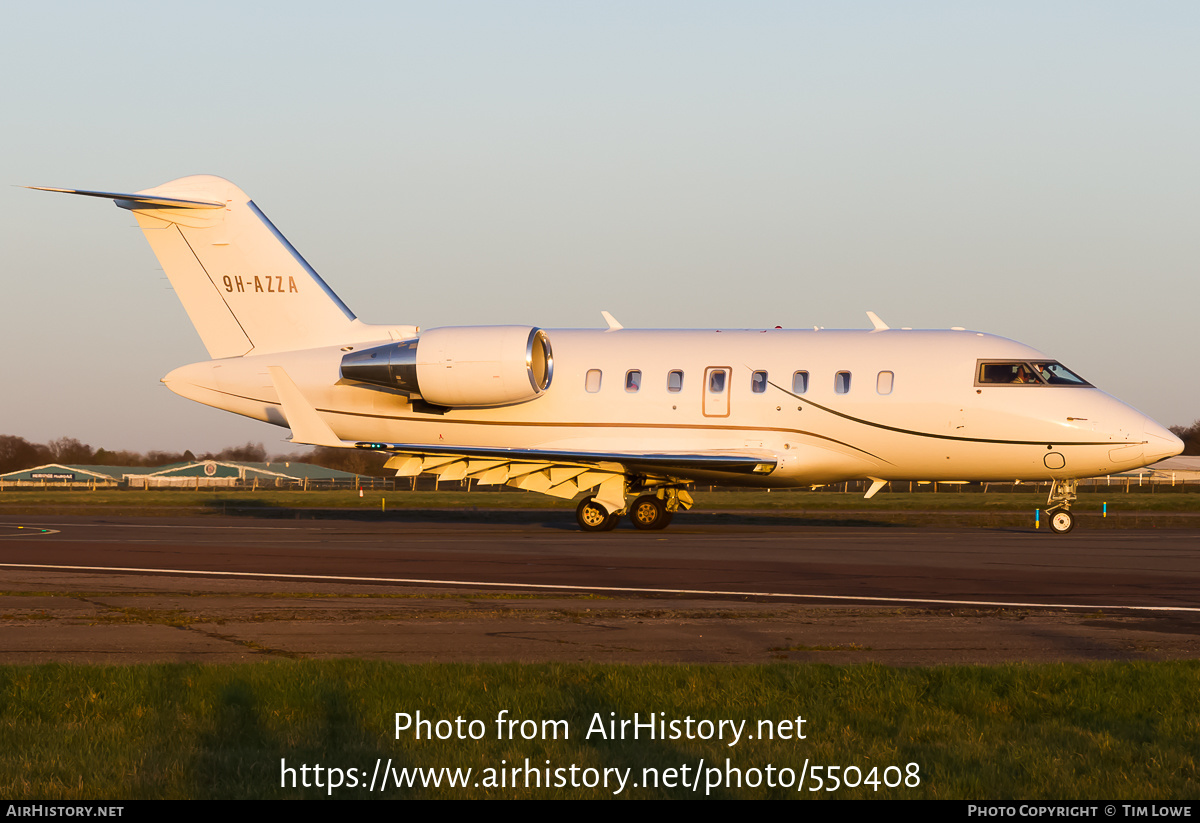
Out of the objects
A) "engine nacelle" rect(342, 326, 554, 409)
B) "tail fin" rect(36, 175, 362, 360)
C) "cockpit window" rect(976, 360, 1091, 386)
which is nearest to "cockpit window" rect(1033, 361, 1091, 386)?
"cockpit window" rect(976, 360, 1091, 386)

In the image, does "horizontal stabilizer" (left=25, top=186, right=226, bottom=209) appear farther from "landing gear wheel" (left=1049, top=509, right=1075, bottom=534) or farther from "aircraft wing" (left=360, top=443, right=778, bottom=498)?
"landing gear wheel" (left=1049, top=509, right=1075, bottom=534)

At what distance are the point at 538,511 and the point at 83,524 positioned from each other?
13.9 m

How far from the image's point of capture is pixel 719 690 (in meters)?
7.30

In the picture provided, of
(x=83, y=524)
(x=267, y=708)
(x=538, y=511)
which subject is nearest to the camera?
(x=267, y=708)

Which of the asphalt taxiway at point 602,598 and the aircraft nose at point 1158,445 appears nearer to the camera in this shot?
the asphalt taxiway at point 602,598

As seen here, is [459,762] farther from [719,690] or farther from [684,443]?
[684,443]

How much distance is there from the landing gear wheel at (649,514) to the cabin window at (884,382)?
5.49 metres

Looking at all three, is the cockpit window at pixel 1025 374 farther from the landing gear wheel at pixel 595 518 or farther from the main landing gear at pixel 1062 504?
the landing gear wheel at pixel 595 518

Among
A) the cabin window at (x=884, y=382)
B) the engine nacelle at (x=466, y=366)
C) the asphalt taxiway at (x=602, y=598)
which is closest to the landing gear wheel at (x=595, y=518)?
the asphalt taxiway at (x=602, y=598)

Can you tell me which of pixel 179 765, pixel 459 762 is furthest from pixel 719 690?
pixel 179 765

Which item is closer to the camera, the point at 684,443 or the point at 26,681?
the point at 26,681

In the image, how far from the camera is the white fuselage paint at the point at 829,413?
2370 cm

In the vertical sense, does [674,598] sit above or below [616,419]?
below
